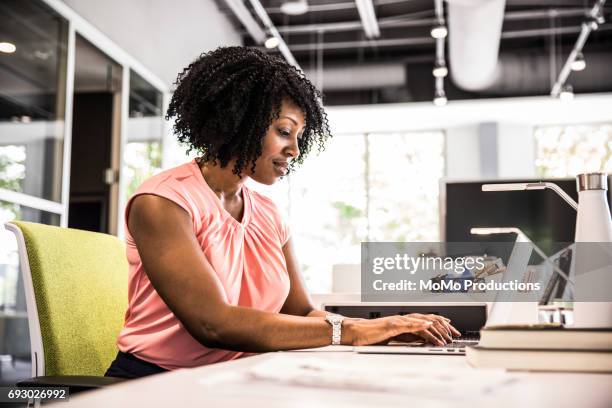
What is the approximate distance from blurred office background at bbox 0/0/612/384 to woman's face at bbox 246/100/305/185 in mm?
1132

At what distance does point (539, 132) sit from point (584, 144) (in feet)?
1.90

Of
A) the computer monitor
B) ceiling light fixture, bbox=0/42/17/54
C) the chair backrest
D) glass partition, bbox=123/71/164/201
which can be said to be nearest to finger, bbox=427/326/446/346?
the chair backrest

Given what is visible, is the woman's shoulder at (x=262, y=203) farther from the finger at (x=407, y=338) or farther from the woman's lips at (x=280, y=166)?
the finger at (x=407, y=338)

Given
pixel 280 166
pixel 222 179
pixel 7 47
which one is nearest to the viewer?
pixel 222 179

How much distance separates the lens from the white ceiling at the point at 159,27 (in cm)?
422

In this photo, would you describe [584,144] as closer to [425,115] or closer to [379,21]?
[425,115]

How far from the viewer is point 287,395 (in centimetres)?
56

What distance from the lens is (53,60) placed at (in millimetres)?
3793

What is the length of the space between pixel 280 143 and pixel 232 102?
0.15m

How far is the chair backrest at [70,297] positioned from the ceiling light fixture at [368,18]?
4995 millimetres

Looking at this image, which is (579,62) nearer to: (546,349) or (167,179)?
(167,179)

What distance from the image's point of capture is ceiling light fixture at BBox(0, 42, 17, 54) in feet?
10.8

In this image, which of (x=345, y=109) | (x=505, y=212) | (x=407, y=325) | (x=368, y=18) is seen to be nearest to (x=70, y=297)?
(x=407, y=325)

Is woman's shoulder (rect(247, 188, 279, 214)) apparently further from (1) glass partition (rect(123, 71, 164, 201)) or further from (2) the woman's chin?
(1) glass partition (rect(123, 71, 164, 201))
